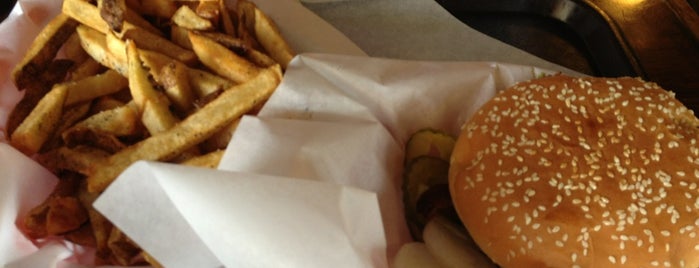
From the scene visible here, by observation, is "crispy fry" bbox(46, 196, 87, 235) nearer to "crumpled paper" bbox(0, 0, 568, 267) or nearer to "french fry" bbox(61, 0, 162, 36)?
"crumpled paper" bbox(0, 0, 568, 267)

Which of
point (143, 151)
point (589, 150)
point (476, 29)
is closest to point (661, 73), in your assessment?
point (476, 29)

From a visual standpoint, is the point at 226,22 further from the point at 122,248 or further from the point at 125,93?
the point at 122,248

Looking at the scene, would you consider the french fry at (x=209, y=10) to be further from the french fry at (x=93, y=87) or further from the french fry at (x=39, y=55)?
the french fry at (x=39, y=55)

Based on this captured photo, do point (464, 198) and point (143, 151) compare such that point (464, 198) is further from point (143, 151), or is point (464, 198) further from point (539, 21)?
point (539, 21)

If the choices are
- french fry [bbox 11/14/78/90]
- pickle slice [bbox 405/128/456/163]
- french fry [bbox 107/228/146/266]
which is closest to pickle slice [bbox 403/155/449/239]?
pickle slice [bbox 405/128/456/163]

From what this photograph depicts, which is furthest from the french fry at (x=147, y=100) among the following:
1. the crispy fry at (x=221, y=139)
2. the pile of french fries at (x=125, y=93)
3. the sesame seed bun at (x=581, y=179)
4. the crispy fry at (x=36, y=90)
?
the sesame seed bun at (x=581, y=179)

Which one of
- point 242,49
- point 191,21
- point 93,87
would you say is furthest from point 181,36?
point 93,87
